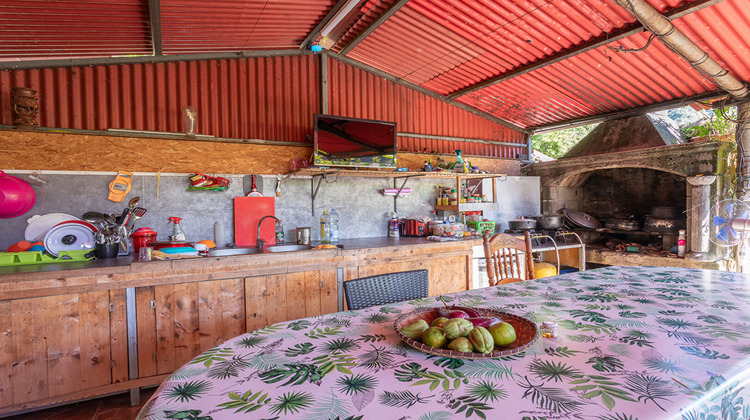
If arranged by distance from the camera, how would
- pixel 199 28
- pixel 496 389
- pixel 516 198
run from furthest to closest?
pixel 516 198
pixel 199 28
pixel 496 389

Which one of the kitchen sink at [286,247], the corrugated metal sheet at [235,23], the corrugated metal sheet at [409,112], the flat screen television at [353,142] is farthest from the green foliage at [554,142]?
the kitchen sink at [286,247]

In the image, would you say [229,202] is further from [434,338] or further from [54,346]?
[434,338]

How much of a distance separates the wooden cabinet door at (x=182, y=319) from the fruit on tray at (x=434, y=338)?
7.30 ft

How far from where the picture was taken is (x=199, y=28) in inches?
132

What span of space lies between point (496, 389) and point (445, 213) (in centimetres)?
420

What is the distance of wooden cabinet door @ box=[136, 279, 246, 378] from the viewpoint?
2670mm

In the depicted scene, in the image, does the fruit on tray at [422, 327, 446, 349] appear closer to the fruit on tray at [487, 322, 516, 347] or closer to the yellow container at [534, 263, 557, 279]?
the fruit on tray at [487, 322, 516, 347]

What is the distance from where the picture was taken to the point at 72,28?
293 cm

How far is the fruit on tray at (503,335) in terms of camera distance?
1183mm

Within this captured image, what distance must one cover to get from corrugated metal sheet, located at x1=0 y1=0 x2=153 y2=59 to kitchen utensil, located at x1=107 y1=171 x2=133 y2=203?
1130mm

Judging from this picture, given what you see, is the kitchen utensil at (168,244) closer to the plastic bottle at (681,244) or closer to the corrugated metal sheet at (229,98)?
the corrugated metal sheet at (229,98)

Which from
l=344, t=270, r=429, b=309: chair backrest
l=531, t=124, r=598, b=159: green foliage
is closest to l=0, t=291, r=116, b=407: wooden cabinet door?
l=344, t=270, r=429, b=309: chair backrest

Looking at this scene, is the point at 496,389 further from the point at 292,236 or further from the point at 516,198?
the point at 516,198

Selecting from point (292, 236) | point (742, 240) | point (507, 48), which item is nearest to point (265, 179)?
point (292, 236)
